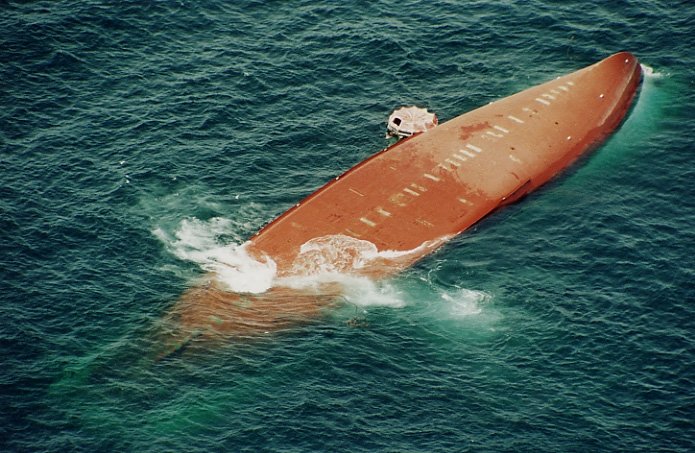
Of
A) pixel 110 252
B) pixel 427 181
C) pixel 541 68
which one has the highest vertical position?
pixel 541 68

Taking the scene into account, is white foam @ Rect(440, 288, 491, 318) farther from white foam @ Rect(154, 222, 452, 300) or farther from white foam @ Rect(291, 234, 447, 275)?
white foam @ Rect(291, 234, 447, 275)

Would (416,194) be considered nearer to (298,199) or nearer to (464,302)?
(298,199)

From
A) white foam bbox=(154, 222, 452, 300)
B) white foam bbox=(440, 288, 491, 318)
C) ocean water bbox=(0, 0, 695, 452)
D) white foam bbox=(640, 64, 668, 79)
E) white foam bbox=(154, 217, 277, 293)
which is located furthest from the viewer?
white foam bbox=(640, 64, 668, 79)

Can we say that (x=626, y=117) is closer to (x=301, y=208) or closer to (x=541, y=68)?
(x=541, y=68)

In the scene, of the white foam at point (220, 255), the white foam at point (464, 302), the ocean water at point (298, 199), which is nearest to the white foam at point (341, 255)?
the ocean water at point (298, 199)

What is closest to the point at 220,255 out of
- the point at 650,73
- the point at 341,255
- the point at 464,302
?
the point at 341,255

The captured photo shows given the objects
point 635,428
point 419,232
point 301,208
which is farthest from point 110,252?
point 635,428

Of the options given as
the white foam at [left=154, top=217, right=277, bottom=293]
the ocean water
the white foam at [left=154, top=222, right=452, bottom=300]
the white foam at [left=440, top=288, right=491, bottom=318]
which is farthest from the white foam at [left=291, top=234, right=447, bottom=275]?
the white foam at [left=440, top=288, right=491, bottom=318]
